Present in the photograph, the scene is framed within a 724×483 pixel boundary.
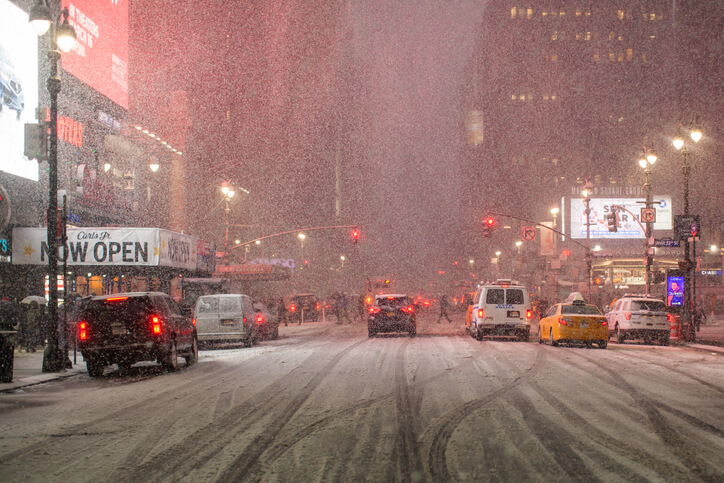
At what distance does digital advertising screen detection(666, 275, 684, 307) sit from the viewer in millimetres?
29562

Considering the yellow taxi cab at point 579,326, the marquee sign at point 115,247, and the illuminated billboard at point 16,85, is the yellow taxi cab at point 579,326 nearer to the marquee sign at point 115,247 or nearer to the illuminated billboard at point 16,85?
the marquee sign at point 115,247

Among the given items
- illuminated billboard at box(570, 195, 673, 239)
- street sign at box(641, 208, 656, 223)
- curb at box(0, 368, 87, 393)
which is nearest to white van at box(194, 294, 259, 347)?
curb at box(0, 368, 87, 393)

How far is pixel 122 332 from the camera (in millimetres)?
16219

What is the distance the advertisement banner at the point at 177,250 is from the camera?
27.0 metres

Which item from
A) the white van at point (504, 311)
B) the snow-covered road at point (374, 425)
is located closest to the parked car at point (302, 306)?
the white van at point (504, 311)

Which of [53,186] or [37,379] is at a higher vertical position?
[53,186]

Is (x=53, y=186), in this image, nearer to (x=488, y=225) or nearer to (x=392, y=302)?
(x=392, y=302)

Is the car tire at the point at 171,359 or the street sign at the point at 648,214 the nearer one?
the car tire at the point at 171,359

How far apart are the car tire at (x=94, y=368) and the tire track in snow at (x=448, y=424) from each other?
30.4 feet

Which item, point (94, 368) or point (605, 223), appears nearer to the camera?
point (94, 368)

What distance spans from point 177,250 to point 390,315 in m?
9.34

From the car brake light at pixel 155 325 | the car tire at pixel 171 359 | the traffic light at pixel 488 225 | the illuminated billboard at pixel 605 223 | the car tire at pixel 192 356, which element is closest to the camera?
the car brake light at pixel 155 325

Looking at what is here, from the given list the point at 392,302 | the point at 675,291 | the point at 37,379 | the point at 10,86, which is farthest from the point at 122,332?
the point at 675,291

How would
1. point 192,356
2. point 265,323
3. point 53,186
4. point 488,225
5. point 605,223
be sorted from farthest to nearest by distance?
point 605,223, point 488,225, point 265,323, point 192,356, point 53,186
